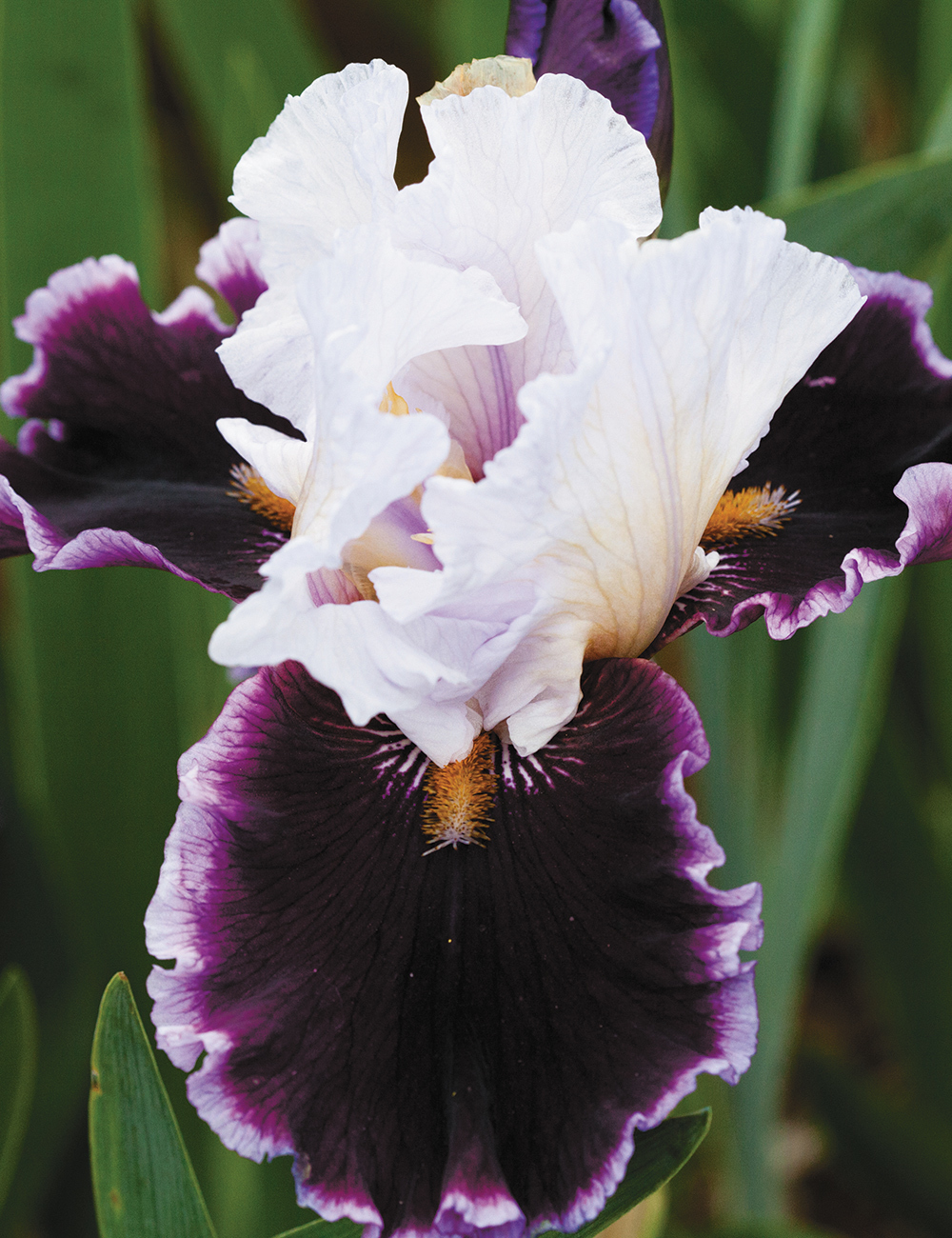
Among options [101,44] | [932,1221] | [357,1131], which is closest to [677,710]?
[357,1131]

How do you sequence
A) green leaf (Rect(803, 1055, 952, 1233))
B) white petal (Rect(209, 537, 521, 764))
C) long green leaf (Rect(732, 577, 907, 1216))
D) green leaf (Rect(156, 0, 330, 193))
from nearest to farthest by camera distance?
white petal (Rect(209, 537, 521, 764)), long green leaf (Rect(732, 577, 907, 1216)), green leaf (Rect(803, 1055, 952, 1233)), green leaf (Rect(156, 0, 330, 193))

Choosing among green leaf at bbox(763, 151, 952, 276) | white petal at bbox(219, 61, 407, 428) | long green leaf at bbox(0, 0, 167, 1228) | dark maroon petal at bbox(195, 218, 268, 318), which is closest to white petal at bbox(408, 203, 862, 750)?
white petal at bbox(219, 61, 407, 428)

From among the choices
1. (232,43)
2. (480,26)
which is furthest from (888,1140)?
(232,43)

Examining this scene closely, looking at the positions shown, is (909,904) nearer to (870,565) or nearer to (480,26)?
A: (870,565)

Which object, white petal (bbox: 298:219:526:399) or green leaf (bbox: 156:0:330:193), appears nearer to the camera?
white petal (bbox: 298:219:526:399)

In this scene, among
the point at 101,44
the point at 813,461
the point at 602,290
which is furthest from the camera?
the point at 101,44

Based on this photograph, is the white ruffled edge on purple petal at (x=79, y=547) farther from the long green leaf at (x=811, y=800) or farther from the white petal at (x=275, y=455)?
the long green leaf at (x=811, y=800)

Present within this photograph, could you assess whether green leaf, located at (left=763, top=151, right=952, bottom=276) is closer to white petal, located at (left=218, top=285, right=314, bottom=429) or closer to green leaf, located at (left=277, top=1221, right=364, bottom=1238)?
white petal, located at (left=218, top=285, right=314, bottom=429)

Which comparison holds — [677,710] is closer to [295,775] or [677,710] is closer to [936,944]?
[295,775]
